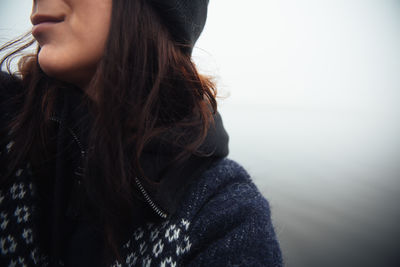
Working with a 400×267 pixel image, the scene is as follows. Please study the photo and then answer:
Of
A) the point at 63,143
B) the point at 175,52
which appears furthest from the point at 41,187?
the point at 175,52

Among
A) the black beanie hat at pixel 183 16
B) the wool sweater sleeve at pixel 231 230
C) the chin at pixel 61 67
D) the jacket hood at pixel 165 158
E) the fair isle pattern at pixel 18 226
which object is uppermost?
the black beanie hat at pixel 183 16

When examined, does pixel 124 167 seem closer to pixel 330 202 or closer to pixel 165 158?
pixel 165 158

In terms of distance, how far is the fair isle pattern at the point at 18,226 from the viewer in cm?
63

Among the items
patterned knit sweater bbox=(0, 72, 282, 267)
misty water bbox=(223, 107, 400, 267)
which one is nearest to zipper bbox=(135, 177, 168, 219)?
patterned knit sweater bbox=(0, 72, 282, 267)

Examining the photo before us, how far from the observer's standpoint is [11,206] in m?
0.67

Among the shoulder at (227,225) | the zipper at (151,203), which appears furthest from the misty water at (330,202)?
the zipper at (151,203)

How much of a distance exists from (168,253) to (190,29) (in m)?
0.94

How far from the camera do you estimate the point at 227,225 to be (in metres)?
0.67

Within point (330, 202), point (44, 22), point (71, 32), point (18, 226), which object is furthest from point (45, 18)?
point (330, 202)

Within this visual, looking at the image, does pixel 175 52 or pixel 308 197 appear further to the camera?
pixel 308 197

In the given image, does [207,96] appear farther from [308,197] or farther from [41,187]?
[308,197]

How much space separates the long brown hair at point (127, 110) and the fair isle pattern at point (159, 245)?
7 cm

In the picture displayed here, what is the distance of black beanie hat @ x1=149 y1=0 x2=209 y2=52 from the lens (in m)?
0.73

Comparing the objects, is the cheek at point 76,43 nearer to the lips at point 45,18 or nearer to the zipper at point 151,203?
the lips at point 45,18
